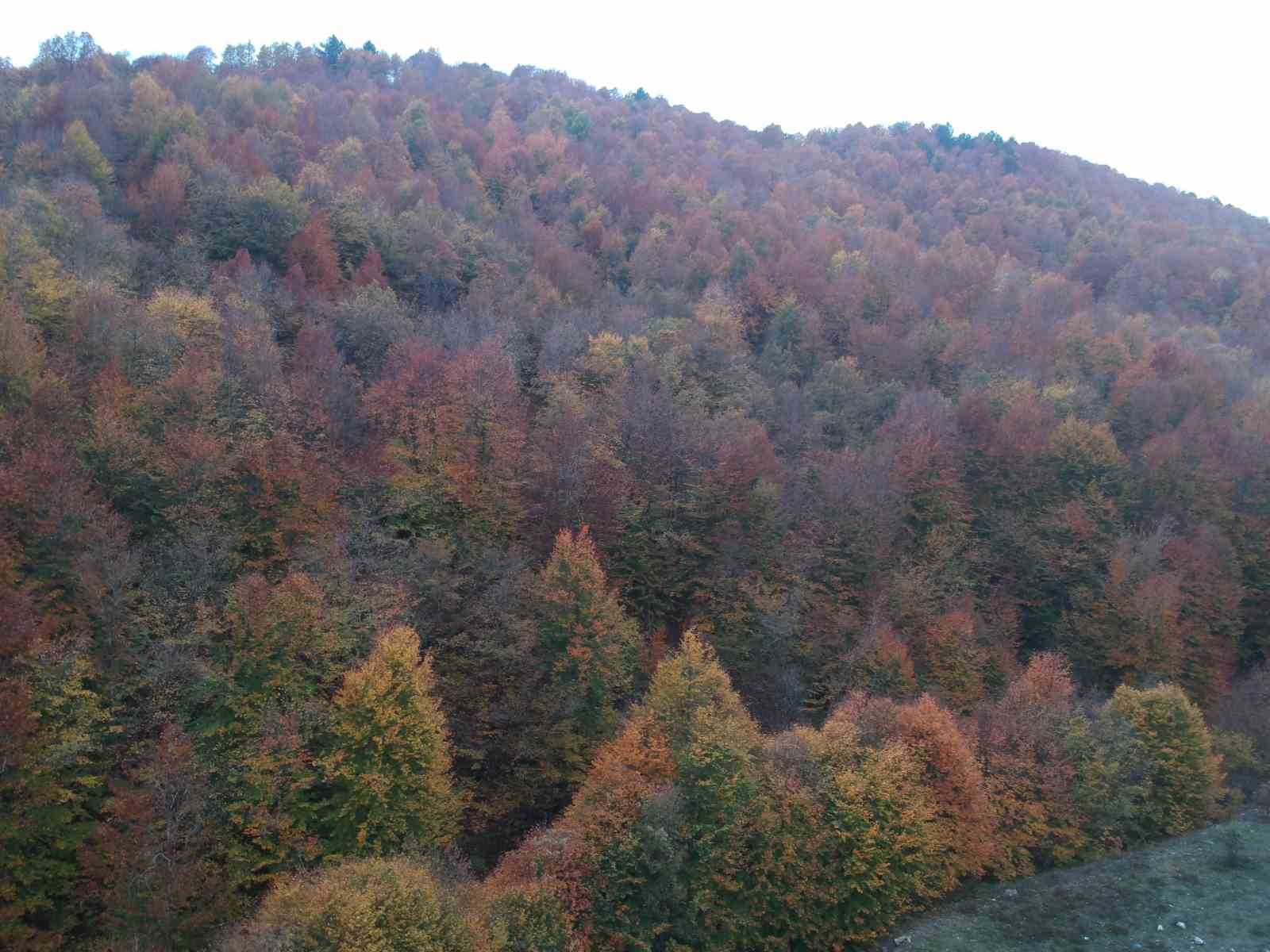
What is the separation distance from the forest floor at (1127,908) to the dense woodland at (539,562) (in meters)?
1.03

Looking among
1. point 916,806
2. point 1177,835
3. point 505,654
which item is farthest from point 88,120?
point 1177,835

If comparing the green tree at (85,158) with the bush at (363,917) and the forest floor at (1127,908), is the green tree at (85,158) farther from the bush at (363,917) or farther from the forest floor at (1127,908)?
the forest floor at (1127,908)

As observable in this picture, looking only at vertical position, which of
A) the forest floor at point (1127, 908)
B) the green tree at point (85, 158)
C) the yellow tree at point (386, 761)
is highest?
the green tree at point (85, 158)

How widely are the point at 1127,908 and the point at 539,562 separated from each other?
25377 mm

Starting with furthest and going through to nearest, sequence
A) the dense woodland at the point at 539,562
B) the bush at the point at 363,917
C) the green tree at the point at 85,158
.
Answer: the green tree at the point at 85,158, the dense woodland at the point at 539,562, the bush at the point at 363,917

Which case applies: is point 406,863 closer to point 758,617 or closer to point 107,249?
point 758,617

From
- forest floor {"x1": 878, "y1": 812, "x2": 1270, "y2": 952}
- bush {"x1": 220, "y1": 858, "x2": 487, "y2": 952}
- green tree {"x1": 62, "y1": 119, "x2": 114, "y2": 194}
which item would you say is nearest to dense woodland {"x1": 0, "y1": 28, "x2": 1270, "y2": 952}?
bush {"x1": 220, "y1": 858, "x2": 487, "y2": 952}

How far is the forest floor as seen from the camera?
2681cm

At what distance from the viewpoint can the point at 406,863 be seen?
826 inches

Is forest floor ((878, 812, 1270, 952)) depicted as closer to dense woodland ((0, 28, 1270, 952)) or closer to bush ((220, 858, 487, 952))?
dense woodland ((0, 28, 1270, 952))

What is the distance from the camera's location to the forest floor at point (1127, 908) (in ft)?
88.0

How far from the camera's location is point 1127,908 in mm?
29016

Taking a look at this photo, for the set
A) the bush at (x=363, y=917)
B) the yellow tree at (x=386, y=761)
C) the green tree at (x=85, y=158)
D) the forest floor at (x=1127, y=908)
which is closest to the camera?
the bush at (x=363, y=917)

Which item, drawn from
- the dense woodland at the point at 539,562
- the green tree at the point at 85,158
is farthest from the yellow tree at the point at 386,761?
the green tree at the point at 85,158
